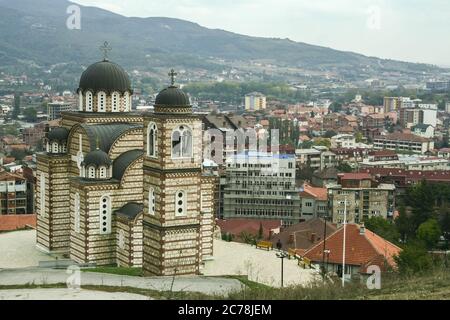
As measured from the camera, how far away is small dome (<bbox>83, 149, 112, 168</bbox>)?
80.4 ft

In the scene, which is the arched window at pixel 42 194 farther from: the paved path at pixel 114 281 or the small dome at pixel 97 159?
the paved path at pixel 114 281

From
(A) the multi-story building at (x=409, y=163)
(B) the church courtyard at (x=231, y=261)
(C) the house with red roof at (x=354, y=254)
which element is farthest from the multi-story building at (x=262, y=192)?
(A) the multi-story building at (x=409, y=163)

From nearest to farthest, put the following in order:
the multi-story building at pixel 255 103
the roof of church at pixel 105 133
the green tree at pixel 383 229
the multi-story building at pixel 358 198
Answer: the roof of church at pixel 105 133 < the green tree at pixel 383 229 < the multi-story building at pixel 358 198 < the multi-story building at pixel 255 103

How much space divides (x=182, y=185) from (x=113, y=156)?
14.6ft

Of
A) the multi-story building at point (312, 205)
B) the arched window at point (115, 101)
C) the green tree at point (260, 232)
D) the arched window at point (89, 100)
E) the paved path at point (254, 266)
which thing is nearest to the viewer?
the paved path at point (254, 266)

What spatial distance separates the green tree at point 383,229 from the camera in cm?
3519

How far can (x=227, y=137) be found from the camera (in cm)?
6812

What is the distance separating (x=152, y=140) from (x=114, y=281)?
18.5 feet

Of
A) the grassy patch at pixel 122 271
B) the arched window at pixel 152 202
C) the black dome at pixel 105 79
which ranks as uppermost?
the black dome at pixel 105 79

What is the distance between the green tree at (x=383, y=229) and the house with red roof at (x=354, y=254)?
6476mm

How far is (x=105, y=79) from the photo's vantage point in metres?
27.3

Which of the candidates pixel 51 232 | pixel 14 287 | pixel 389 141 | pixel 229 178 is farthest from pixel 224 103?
pixel 14 287

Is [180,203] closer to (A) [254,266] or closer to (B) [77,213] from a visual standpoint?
(A) [254,266]

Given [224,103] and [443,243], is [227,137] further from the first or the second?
[224,103]
